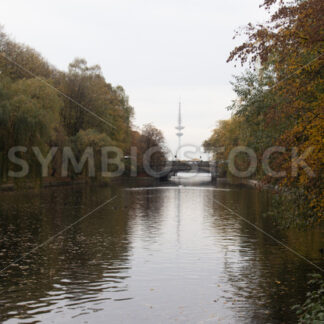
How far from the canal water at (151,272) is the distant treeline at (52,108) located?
1102cm

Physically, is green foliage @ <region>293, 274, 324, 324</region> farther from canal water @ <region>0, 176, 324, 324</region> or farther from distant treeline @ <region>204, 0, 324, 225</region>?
distant treeline @ <region>204, 0, 324, 225</region>

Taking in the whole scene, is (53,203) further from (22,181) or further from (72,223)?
(72,223)

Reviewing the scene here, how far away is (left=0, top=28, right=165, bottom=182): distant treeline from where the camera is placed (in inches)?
1431

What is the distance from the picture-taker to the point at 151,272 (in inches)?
561

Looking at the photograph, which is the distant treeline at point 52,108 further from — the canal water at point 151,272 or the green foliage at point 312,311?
the green foliage at point 312,311

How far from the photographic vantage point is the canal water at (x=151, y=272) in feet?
34.3

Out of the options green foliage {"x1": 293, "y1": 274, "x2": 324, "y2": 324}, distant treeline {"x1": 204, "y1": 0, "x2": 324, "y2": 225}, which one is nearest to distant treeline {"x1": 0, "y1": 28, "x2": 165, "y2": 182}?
distant treeline {"x1": 204, "y1": 0, "x2": 324, "y2": 225}

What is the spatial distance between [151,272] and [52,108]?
2948 cm

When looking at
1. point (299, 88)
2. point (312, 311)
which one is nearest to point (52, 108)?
point (299, 88)

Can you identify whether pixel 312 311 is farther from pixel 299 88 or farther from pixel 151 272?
pixel 299 88

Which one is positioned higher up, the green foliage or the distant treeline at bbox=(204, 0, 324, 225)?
the distant treeline at bbox=(204, 0, 324, 225)

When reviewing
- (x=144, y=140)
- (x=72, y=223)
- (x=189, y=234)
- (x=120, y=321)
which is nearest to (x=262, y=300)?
(x=120, y=321)

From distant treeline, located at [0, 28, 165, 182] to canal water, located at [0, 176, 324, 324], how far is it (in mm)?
11023

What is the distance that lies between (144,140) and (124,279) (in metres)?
114
